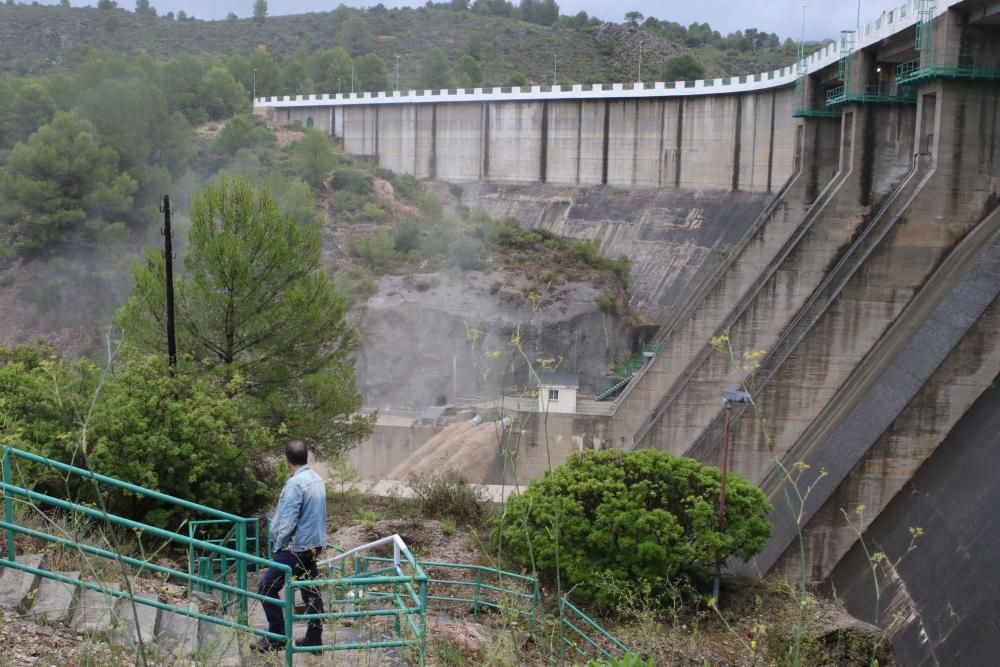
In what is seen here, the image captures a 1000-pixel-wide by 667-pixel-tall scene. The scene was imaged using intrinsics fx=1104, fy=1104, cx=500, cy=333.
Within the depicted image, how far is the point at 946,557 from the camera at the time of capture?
40.0ft

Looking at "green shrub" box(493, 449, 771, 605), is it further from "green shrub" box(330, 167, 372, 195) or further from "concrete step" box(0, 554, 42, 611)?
"green shrub" box(330, 167, 372, 195)

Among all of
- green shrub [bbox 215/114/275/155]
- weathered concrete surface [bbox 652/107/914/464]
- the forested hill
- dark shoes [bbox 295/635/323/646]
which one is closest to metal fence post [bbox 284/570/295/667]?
dark shoes [bbox 295/635/323/646]

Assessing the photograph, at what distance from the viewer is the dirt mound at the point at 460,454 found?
25312 mm

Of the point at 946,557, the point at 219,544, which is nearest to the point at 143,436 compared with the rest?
the point at 219,544

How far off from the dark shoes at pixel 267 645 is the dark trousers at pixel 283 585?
61 millimetres

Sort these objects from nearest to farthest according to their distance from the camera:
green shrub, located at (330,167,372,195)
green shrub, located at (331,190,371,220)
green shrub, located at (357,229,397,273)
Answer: green shrub, located at (357,229,397,273)
green shrub, located at (331,190,371,220)
green shrub, located at (330,167,372,195)

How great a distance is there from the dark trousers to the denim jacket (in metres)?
0.07

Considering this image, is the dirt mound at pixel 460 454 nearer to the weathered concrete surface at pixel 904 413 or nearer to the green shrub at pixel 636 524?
the weathered concrete surface at pixel 904 413

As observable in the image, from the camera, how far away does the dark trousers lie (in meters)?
6.48

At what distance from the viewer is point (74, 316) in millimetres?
46594

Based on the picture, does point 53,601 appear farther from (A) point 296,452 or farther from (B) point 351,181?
(B) point 351,181

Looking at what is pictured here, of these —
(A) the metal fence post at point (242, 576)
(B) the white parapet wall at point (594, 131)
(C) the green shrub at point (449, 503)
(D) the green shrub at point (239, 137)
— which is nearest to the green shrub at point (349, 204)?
(B) the white parapet wall at point (594, 131)

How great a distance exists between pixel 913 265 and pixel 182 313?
1220cm

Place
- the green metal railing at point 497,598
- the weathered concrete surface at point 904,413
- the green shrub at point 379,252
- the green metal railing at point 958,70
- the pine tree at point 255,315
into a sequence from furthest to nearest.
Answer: the green shrub at point 379,252, the green metal railing at point 958,70, the pine tree at point 255,315, the weathered concrete surface at point 904,413, the green metal railing at point 497,598
